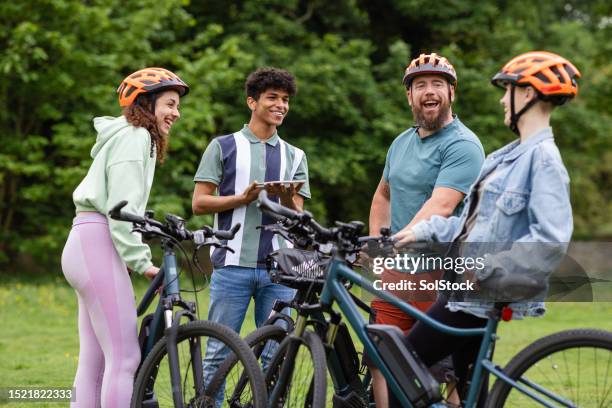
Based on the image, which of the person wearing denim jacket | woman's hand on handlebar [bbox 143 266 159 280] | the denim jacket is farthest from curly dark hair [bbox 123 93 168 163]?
the denim jacket

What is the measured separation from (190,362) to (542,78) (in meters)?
2.00

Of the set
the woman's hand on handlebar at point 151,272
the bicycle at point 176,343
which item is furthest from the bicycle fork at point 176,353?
the woman's hand on handlebar at point 151,272

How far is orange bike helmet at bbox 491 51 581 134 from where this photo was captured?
389 centimetres

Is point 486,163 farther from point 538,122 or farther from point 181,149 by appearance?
point 181,149

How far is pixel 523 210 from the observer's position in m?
3.88

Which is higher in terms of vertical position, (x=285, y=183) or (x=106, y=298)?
(x=285, y=183)

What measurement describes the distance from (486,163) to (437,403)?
3.25 ft

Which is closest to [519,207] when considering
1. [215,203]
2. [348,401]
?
[348,401]

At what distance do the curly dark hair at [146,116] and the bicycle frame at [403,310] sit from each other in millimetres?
1166

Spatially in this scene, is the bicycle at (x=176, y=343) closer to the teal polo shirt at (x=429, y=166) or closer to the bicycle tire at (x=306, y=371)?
the bicycle tire at (x=306, y=371)

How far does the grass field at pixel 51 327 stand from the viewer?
838 cm

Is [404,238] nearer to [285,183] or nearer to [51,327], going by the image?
[285,183]

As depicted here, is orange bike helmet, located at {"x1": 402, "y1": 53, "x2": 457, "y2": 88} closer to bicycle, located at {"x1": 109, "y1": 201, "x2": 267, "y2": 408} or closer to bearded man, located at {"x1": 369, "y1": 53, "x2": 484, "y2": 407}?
bearded man, located at {"x1": 369, "y1": 53, "x2": 484, "y2": 407}

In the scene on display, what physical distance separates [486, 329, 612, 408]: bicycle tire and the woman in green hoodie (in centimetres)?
180
